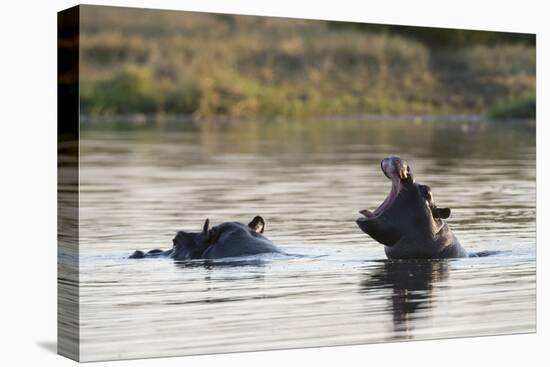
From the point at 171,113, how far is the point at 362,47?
7.51 feet

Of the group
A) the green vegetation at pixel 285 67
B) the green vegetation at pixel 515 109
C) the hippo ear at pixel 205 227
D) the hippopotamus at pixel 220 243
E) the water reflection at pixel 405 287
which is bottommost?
the water reflection at pixel 405 287

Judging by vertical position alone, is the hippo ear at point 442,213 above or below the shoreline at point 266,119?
below

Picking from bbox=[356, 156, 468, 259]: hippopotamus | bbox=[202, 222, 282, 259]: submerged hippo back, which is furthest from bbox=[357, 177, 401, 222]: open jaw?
bbox=[202, 222, 282, 259]: submerged hippo back

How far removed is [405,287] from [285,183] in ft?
5.37

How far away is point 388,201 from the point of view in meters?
15.3

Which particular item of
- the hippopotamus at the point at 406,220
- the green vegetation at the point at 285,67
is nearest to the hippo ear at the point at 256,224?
the hippopotamus at the point at 406,220

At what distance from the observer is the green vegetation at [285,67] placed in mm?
14000

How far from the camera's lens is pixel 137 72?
14250 millimetres

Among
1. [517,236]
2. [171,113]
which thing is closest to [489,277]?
[517,236]

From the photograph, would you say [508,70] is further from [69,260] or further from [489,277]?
[69,260]

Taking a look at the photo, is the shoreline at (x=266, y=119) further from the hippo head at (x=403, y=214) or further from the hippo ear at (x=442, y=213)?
the hippo ear at (x=442, y=213)

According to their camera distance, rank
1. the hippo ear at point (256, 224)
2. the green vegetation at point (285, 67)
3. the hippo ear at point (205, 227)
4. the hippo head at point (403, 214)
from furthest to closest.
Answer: the hippo head at point (403, 214)
the hippo ear at point (256, 224)
the hippo ear at point (205, 227)
the green vegetation at point (285, 67)

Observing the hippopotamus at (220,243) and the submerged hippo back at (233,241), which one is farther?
the submerged hippo back at (233,241)

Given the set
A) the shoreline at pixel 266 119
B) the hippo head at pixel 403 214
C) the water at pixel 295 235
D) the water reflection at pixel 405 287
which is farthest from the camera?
the hippo head at pixel 403 214
